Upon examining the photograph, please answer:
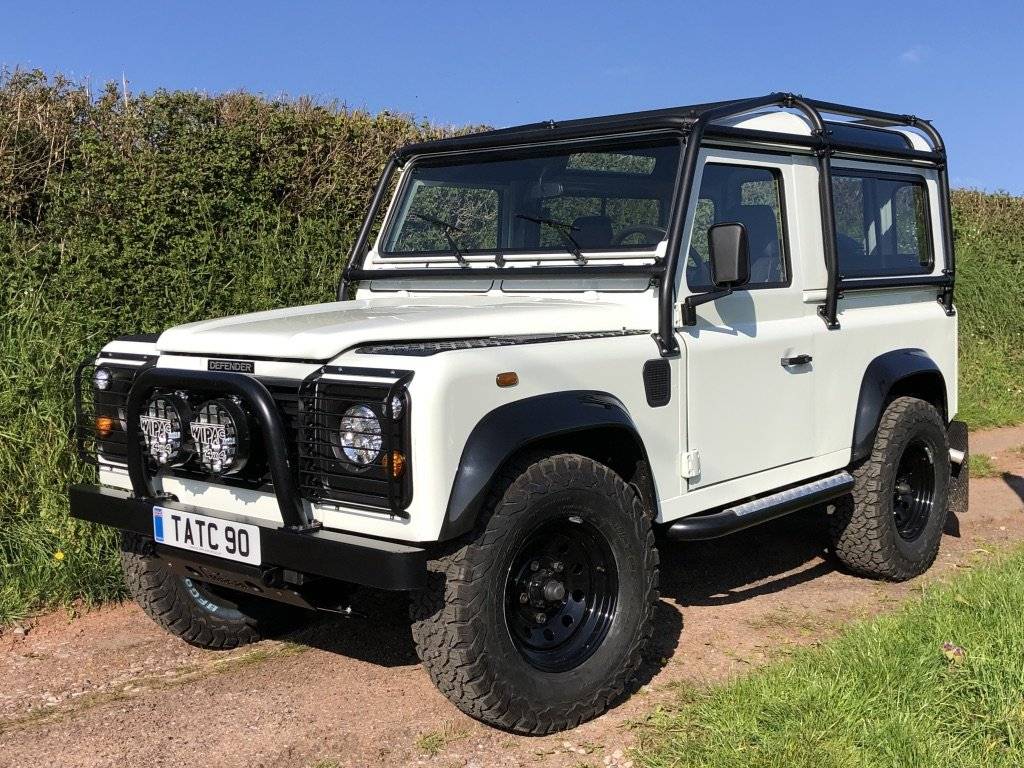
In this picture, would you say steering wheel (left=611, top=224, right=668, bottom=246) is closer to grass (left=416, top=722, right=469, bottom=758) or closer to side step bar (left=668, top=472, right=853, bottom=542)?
side step bar (left=668, top=472, right=853, bottom=542)

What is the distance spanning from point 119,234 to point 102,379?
2.00 metres

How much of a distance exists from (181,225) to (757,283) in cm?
321

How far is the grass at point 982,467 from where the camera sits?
8.09 meters

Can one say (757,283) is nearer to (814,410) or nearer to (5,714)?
(814,410)

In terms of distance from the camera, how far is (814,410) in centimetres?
477

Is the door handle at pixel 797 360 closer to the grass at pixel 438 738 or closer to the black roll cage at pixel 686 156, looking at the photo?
the black roll cage at pixel 686 156

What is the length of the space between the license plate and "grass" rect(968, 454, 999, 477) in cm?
615

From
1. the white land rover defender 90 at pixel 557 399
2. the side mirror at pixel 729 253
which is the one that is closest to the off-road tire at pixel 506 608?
the white land rover defender 90 at pixel 557 399

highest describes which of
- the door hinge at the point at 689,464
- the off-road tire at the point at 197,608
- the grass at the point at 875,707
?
the door hinge at the point at 689,464

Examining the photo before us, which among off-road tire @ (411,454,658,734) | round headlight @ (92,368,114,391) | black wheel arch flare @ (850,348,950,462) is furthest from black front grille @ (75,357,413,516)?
black wheel arch flare @ (850,348,950,462)

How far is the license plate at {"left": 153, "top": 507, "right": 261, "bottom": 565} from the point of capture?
3.38m

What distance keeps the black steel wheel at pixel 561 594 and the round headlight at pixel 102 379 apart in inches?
66.1

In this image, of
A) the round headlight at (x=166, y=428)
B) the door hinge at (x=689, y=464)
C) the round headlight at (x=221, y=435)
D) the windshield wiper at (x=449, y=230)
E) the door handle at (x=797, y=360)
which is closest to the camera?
the round headlight at (x=221, y=435)

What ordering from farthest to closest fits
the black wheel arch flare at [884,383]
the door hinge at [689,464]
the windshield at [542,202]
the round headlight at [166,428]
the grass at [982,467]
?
the grass at [982,467], the black wheel arch flare at [884,383], the windshield at [542,202], the door hinge at [689,464], the round headlight at [166,428]
